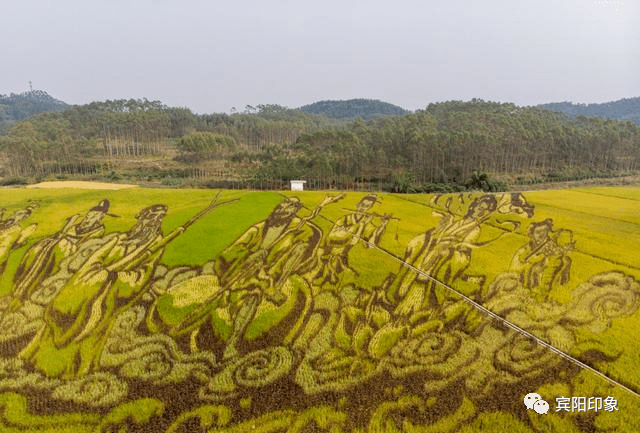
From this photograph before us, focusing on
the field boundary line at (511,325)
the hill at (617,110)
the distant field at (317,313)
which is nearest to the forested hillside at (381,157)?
the distant field at (317,313)

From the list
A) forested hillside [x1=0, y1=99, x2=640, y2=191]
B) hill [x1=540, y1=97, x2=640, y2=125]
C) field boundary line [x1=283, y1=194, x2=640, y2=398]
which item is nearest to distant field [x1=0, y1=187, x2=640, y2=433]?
field boundary line [x1=283, y1=194, x2=640, y2=398]

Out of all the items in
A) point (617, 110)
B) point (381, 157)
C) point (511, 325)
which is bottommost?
point (511, 325)

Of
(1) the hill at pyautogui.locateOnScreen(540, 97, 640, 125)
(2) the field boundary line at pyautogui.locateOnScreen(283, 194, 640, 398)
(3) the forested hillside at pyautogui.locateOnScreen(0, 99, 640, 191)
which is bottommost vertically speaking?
(2) the field boundary line at pyautogui.locateOnScreen(283, 194, 640, 398)

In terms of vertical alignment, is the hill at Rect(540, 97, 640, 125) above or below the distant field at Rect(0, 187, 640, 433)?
above

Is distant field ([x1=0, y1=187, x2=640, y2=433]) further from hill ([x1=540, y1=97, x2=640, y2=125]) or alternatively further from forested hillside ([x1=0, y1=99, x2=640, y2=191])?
hill ([x1=540, y1=97, x2=640, y2=125])

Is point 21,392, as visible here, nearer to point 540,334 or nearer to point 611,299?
point 540,334

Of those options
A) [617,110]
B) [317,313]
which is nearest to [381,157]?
[317,313]

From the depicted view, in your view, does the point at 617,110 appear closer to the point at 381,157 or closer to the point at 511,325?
the point at 381,157

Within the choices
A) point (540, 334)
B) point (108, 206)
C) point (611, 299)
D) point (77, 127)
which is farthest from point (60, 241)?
point (77, 127)

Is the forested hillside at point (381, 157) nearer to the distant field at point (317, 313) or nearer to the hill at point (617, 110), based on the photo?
the distant field at point (317, 313)
